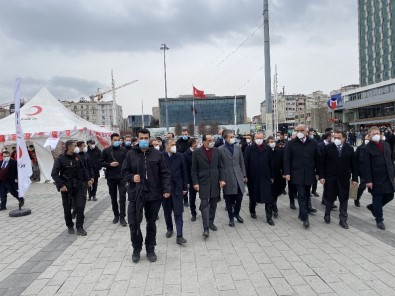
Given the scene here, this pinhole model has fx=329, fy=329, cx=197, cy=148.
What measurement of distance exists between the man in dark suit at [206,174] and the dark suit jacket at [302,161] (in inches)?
61.2

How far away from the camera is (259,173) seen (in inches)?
275

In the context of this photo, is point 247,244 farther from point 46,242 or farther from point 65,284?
point 46,242

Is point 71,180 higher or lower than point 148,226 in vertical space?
higher

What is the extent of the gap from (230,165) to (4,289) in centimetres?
434

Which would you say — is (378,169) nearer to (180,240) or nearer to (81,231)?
(180,240)

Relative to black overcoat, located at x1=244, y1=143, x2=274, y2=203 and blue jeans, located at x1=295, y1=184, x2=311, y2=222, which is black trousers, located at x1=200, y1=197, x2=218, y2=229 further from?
blue jeans, located at x1=295, y1=184, x2=311, y2=222

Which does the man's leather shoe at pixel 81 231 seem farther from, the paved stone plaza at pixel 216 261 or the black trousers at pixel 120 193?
the black trousers at pixel 120 193

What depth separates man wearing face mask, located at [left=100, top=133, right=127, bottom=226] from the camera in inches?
287

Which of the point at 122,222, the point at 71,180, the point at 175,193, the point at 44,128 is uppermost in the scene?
the point at 44,128

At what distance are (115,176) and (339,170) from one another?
15.5ft

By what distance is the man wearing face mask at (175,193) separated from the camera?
5.89 meters

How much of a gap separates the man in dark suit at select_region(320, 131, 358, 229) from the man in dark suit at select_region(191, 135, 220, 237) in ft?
7.17

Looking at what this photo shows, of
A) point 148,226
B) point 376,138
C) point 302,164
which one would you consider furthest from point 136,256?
point 376,138

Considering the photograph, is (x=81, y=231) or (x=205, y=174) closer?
(x=205, y=174)
